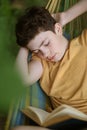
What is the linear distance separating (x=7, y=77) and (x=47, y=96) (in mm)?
957

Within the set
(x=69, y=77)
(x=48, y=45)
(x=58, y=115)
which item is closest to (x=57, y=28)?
(x=48, y=45)

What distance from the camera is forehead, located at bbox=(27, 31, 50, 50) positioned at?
3.16ft

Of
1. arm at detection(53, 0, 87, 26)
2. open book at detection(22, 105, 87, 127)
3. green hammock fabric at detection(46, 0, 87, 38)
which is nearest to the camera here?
open book at detection(22, 105, 87, 127)

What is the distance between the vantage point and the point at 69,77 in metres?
1.03

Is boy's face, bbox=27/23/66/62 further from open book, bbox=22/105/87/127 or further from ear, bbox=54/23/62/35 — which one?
open book, bbox=22/105/87/127

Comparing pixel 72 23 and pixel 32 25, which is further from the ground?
pixel 32 25

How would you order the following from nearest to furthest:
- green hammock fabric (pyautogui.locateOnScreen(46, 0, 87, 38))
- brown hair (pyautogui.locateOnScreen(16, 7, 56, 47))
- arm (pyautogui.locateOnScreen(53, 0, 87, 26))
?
brown hair (pyautogui.locateOnScreen(16, 7, 56, 47)), arm (pyautogui.locateOnScreen(53, 0, 87, 26)), green hammock fabric (pyautogui.locateOnScreen(46, 0, 87, 38))

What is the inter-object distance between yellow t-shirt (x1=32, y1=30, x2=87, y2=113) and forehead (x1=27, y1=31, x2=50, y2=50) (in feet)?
0.36

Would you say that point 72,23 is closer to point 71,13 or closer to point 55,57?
point 71,13

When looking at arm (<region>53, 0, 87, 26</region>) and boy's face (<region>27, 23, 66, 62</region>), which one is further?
arm (<region>53, 0, 87, 26</region>)

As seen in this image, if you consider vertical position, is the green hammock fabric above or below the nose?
below

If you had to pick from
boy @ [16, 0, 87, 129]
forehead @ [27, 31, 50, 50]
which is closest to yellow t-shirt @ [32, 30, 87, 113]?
boy @ [16, 0, 87, 129]

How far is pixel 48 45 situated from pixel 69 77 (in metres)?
0.16

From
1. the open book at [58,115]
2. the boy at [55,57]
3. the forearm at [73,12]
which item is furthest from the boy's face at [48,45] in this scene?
the open book at [58,115]
